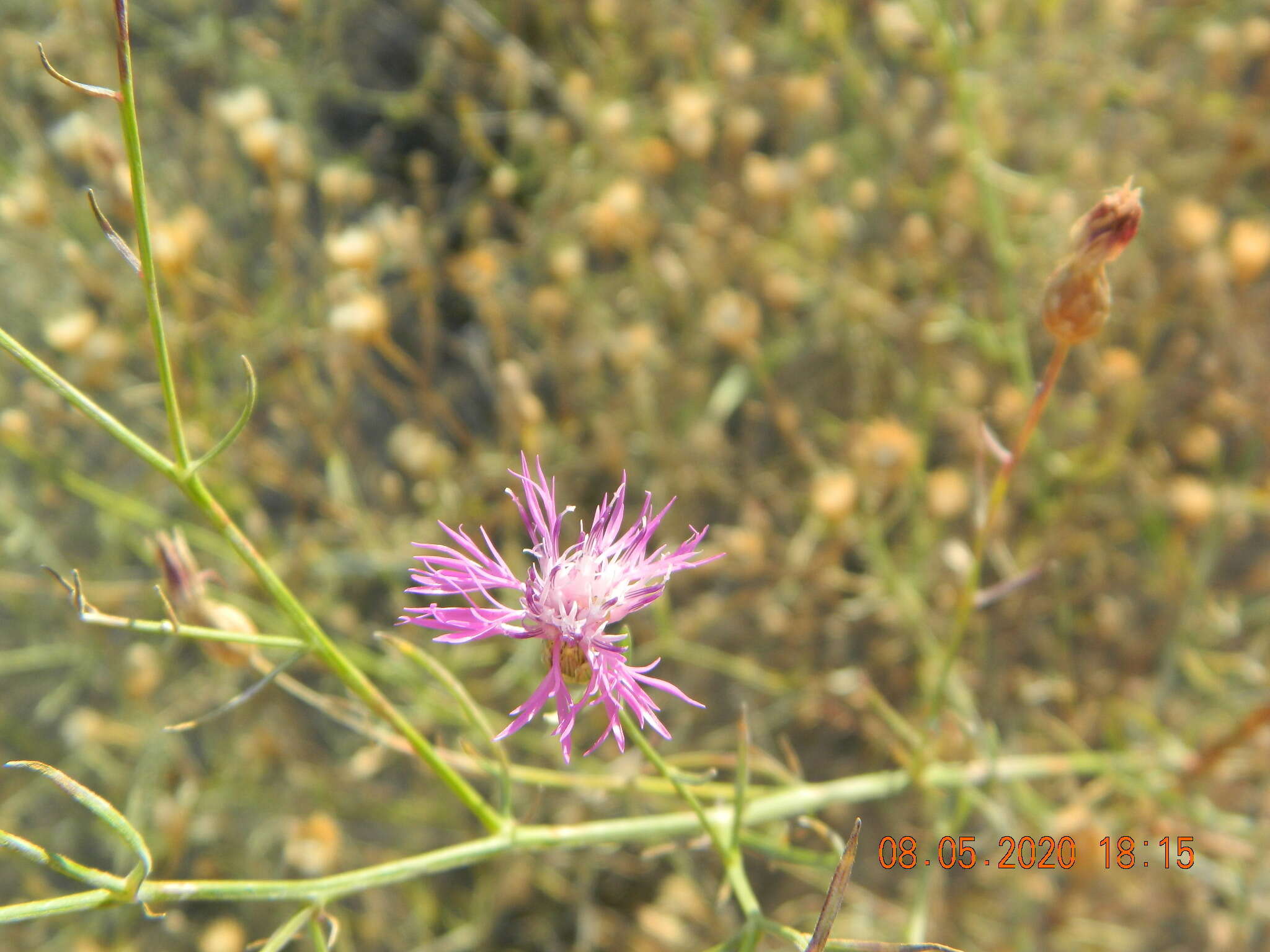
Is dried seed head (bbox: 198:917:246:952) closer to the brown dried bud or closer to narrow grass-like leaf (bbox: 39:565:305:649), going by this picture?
narrow grass-like leaf (bbox: 39:565:305:649)

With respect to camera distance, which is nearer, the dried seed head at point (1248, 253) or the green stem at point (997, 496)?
the green stem at point (997, 496)

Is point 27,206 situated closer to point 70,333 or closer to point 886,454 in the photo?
point 70,333

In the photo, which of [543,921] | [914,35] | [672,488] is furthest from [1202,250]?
[543,921]

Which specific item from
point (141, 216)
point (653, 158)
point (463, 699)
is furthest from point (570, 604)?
point (653, 158)

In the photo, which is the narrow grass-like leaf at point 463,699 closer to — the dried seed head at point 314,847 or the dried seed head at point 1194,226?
the dried seed head at point 314,847

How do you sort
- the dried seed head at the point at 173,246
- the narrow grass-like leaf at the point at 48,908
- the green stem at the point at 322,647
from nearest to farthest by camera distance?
the narrow grass-like leaf at the point at 48,908 < the green stem at the point at 322,647 < the dried seed head at the point at 173,246

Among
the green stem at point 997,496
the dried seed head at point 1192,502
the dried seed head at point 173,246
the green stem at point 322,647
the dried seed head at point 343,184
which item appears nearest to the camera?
the green stem at point 322,647
